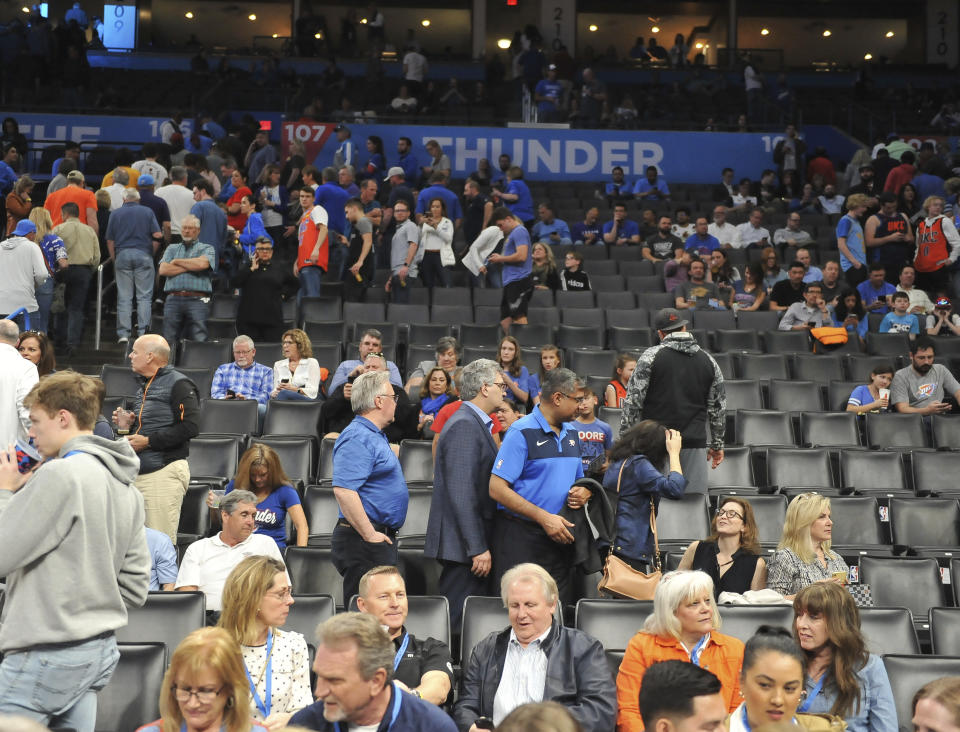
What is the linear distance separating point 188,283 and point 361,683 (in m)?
7.02

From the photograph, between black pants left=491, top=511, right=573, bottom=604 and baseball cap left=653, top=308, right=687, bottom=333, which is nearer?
black pants left=491, top=511, right=573, bottom=604

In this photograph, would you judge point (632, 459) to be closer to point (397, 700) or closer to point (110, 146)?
point (397, 700)

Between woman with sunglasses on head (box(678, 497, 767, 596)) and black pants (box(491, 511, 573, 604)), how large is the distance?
56 centimetres

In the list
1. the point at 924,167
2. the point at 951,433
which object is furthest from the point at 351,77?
the point at 951,433

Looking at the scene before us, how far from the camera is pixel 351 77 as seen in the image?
22.5m

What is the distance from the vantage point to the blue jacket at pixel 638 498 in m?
5.44

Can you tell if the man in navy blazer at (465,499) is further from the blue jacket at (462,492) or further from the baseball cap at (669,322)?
the baseball cap at (669,322)

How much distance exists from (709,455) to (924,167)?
9.97 m

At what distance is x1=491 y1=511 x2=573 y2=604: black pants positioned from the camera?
5273mm

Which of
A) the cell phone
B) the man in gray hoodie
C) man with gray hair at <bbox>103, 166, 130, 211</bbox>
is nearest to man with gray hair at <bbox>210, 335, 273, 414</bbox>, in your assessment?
the cell phone

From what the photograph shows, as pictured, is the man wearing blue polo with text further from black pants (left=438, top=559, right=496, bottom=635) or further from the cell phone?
the cell phone

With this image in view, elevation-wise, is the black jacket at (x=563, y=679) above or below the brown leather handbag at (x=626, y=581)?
below

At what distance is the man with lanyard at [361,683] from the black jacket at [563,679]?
0.85 meters

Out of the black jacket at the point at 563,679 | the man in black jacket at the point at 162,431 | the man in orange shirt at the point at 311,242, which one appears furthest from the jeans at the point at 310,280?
Result: the black jacket at the point at 563,679
